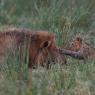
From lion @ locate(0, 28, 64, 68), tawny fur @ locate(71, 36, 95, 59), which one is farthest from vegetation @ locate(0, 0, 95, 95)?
lion @ locate(0, 28, 64, 68)

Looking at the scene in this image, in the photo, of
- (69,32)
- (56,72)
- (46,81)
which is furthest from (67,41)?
(46,81)

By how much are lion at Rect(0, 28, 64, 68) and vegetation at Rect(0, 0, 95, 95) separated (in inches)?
10.3

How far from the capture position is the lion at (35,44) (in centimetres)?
695

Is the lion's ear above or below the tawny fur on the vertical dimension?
above

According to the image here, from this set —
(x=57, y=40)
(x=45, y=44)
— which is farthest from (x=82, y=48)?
(x=45, y=44)

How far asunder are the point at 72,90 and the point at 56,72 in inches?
22.7

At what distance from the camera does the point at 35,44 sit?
7020 mm

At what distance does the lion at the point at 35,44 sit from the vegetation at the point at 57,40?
0.86 ft

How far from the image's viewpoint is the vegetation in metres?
5.52

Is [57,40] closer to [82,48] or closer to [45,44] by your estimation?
[82,48]

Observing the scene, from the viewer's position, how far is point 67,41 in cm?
785

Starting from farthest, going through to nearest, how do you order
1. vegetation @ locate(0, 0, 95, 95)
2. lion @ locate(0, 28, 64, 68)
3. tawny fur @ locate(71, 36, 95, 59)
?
tawny fur @ locate(71, 36, 95, 59)
lion @ locate(0, 28, 64, 68)
vegetation @ locate(0, 0, 95, 95)

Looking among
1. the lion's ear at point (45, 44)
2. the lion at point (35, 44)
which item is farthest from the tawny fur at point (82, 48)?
the lion's ear at point (45, 44)

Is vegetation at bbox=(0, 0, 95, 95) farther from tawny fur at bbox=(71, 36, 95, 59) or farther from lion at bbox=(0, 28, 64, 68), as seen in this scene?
lion at bbox=(0, 28, 64, 68)
